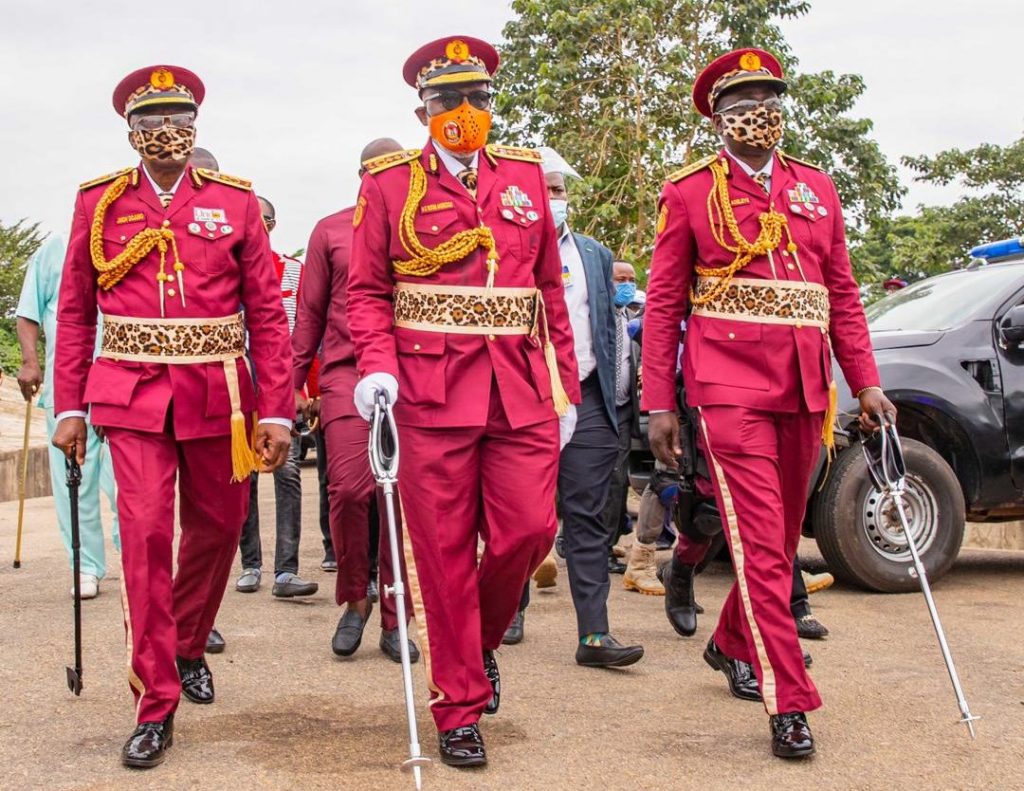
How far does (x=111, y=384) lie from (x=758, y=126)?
2.35m

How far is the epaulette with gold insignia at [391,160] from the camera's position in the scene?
465cm

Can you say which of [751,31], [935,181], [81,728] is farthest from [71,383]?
[935,181]

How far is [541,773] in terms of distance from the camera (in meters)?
4.18

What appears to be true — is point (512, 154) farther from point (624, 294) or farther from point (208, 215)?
point (624, 294)

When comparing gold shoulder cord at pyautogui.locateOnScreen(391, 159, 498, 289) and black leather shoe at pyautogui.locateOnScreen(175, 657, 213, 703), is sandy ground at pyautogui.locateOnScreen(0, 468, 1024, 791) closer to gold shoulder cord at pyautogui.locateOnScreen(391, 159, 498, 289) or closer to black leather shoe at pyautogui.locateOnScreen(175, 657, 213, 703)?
black leather shoe at pyautogui.locateOnScreen(175, 657, 213, 703)

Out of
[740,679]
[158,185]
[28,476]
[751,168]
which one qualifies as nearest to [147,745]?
[158,185]

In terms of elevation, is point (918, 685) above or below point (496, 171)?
below

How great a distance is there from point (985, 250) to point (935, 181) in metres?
19.4

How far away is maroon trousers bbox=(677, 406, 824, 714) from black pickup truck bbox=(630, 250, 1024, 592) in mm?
2533

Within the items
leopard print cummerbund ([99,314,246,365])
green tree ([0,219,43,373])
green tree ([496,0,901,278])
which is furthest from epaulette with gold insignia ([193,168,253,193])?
green tree ([0,219,43,373])

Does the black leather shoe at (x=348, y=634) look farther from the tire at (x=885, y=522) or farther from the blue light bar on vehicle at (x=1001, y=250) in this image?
the blue light bar on vehicle at (x=1001, y=250)

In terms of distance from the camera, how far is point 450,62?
15.2 ft

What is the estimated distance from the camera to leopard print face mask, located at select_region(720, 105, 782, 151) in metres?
4.89

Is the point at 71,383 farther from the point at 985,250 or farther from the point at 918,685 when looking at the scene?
the point at 985,250
